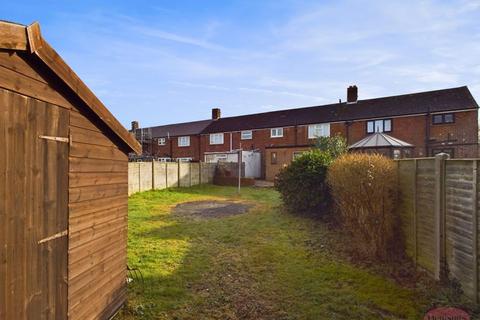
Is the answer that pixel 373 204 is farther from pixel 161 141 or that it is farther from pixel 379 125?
pixel 161 141

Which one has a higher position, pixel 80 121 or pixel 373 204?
pixel 80 121

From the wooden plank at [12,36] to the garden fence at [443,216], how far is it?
5369 millimetres

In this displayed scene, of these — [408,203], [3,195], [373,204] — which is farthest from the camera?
[373,204]

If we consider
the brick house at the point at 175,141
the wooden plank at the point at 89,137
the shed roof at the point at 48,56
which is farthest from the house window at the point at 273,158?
the shed roof at the point at 48,56

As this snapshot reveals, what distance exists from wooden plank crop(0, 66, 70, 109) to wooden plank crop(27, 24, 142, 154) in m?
0.18

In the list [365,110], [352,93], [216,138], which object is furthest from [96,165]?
[216,138]

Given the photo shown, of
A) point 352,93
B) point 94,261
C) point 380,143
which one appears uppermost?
point 352,93

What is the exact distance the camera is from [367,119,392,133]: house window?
26.3 meters

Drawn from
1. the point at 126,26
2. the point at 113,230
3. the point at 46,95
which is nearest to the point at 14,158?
the point at 46,95

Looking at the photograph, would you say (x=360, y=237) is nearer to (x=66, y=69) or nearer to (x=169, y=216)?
(x=66, y=69)

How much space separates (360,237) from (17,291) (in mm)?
6267

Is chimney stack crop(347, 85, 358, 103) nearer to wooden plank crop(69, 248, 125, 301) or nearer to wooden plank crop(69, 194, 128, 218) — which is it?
wooden plank crop(69, 194, 128, 218)

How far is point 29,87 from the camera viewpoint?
2873 mm

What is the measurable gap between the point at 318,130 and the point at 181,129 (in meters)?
20.0
